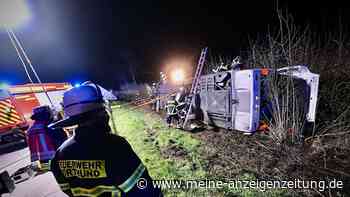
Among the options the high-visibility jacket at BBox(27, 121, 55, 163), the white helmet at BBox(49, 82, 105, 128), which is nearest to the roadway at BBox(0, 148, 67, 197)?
the high-visibility jacket at BBox(27, 121, 55, 163)

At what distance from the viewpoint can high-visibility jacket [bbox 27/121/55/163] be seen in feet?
12.8

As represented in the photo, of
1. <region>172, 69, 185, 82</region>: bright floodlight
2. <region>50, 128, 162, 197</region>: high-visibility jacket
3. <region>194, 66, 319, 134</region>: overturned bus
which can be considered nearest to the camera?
<region>50, 128, 162, 197</region>: high-visibility jacket

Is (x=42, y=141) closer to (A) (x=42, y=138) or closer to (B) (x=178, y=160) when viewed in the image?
(A) (x=42, y=138)

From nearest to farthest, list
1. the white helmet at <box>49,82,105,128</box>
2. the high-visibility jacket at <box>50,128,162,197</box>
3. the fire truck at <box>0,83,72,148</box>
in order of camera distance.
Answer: the high-visibility jacket at <box>50,128,162,197</box> < the white helmet at <box>49,82,105,128</box> < the fire truck at <box>0,83,72,148</box>

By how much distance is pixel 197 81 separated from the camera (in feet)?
22.5

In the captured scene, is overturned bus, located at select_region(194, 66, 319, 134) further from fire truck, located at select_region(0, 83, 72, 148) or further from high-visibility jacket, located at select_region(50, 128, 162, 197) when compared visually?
fire truck, located at select_region(0, 83, 72, 148)

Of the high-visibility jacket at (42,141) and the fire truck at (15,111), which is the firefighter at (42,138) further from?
the fire truck at (15,111)

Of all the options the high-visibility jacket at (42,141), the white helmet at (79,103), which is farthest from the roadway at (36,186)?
the white helmet at (79,103)

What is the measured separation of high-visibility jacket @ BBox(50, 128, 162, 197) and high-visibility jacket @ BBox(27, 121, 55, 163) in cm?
325

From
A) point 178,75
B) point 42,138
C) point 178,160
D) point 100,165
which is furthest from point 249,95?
point 178,75

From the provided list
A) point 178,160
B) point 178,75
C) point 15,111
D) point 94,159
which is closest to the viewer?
point 94,159

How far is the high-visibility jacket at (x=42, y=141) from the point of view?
12.8 ft

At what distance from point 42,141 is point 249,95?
5482mm

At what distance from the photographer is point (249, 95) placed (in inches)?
184
